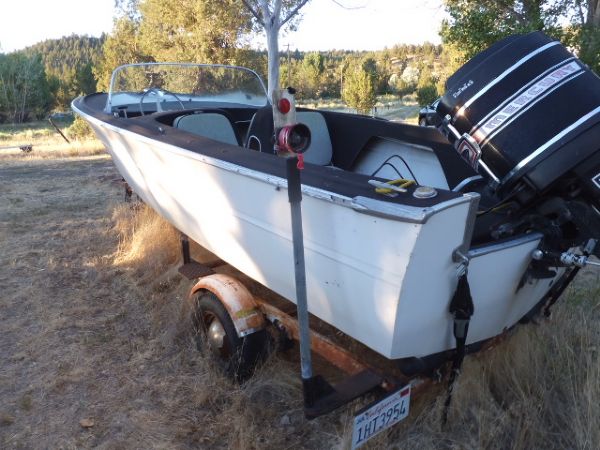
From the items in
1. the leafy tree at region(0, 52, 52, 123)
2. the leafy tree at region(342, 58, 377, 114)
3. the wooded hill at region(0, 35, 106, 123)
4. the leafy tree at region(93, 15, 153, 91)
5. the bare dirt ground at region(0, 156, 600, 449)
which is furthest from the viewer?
the wooded hill at region(0, 35, 106, 123)

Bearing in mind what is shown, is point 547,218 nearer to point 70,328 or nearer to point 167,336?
point 167,336

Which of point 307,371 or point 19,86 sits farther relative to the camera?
point 19,86

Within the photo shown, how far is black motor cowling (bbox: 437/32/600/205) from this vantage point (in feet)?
6.45

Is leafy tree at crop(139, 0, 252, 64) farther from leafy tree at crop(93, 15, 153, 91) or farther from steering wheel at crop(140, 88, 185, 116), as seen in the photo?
steering wheel at crop(140, 88, 185, 116)

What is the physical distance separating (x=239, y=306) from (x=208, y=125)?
5.54 ft

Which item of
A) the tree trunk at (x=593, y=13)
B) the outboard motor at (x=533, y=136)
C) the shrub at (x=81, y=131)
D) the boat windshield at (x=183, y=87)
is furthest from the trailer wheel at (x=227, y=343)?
the shrub at (x=81, y=131)

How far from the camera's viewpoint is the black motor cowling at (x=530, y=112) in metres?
1.97

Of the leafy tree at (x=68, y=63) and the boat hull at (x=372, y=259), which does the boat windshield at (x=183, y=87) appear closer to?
the boat hull at (x=372, y=259)

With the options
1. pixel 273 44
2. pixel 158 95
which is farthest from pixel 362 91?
pixel 158 95

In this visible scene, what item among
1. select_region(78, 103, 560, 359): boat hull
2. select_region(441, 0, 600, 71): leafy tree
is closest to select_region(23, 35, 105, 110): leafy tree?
select_region(441, 0, 600, 71): leafy tree

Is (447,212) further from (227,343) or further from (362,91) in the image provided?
(362,91)

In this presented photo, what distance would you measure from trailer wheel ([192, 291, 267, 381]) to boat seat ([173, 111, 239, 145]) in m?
1.35

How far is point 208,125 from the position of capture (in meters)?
3.77

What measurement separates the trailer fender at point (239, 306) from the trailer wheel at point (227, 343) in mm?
45
